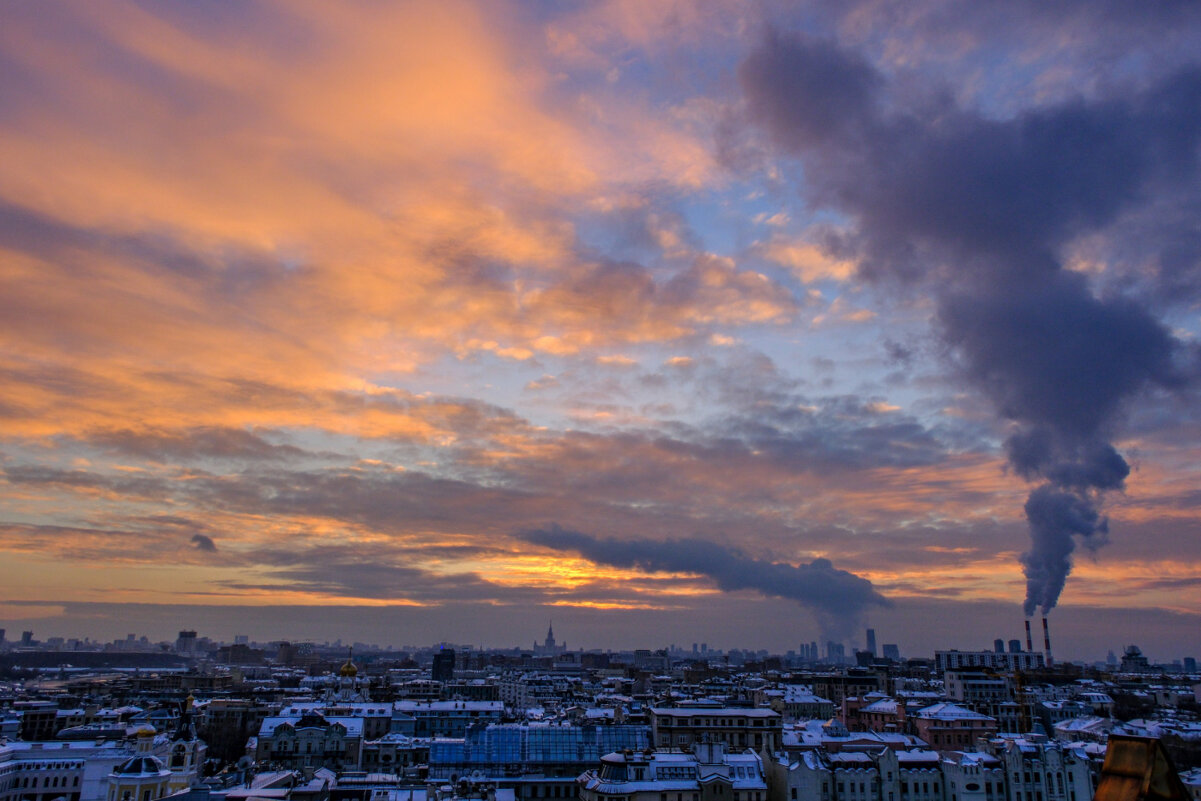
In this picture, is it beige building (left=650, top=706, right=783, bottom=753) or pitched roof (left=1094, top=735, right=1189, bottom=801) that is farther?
beige building (left=650, top=706, right=783, bottom=753)

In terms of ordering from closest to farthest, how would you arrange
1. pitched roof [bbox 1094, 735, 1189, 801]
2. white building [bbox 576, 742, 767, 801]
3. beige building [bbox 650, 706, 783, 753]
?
pitched roof [bbox 1094, 735, 1189, 801] < white building [bbox 576, 742, 767, 801] < beige building [bbox 650, 706, 783, 753]

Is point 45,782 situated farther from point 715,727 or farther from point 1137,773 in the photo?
point 1137,773

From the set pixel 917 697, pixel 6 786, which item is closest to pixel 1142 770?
pixel 6 786

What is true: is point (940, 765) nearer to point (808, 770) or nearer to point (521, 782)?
point (808, 770)

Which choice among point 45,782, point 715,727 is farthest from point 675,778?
point 45,782

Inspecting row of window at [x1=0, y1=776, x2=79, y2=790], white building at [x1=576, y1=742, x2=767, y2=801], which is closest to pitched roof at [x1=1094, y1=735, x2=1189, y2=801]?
white building at [x1=576, y1=742, x2=767, y2=801]

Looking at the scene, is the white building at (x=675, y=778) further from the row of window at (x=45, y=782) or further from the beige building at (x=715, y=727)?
the row of window at (x=45, y=782)

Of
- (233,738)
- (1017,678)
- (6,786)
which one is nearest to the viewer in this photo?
(6,786)

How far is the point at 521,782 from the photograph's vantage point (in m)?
87.9

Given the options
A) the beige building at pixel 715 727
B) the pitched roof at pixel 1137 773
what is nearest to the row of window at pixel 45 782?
the beige building at pixel 715 727

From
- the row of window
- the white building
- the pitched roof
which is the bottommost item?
the row of window

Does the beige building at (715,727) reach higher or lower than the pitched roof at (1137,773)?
lower

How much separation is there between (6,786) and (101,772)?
31.6 feet

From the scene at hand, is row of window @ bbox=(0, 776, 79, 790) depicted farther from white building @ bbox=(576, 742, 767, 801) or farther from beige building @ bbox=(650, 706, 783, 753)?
beige building @ bbox=(650, 706, 783, 753)
